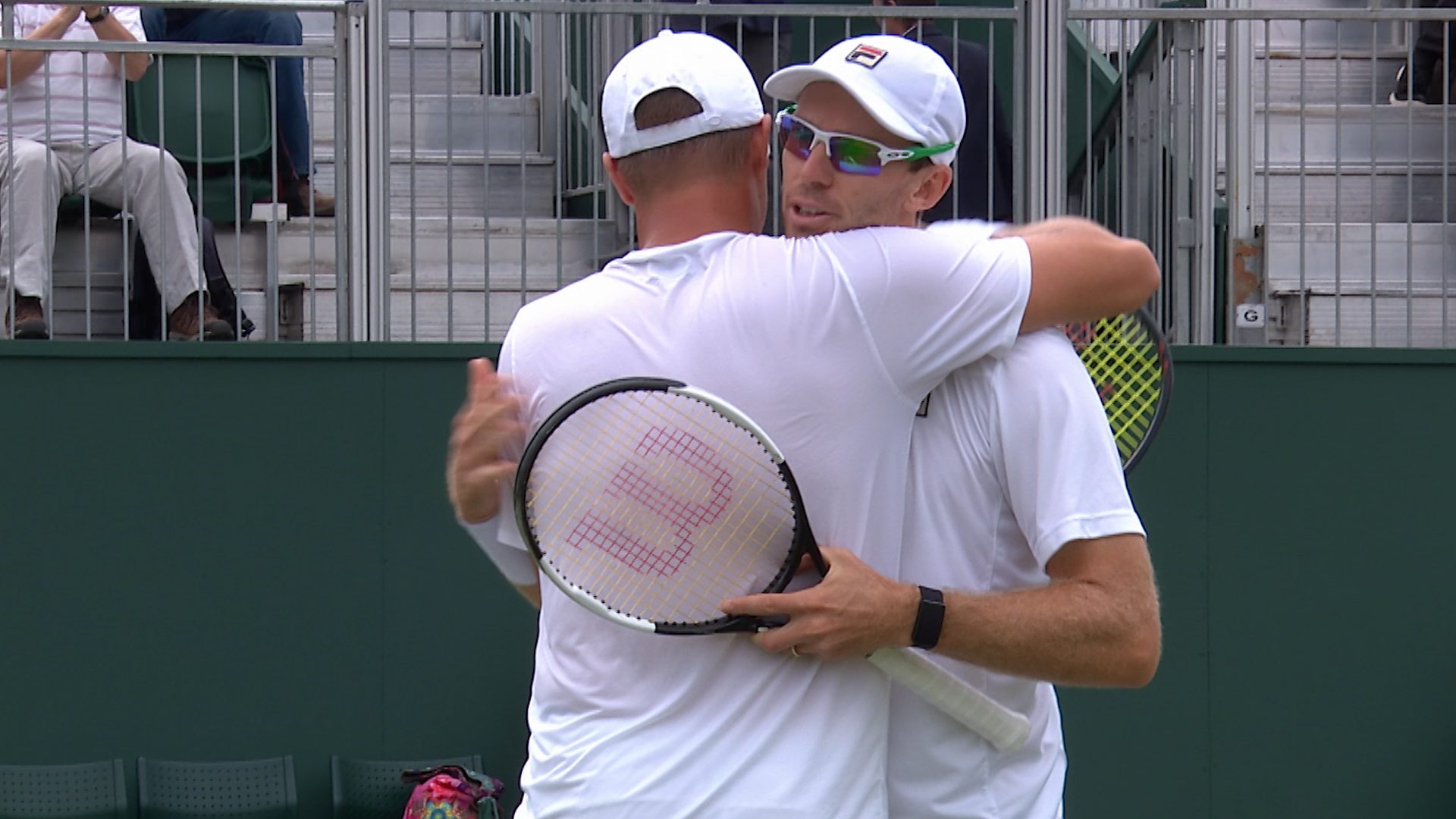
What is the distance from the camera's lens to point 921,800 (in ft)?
7.80

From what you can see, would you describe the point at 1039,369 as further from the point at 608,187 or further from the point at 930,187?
the point at 608,187

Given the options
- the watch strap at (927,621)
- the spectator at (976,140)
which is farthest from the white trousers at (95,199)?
the watch strap at (927,621)

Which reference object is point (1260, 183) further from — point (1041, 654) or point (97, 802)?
point (1041, 654)

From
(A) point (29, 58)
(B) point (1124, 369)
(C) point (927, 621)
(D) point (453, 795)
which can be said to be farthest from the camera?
(A) point (29, 58)

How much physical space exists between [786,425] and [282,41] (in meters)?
4.87

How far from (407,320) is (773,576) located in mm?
4126

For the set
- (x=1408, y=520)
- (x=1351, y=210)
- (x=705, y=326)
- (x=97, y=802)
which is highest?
(x=1351, y=210)

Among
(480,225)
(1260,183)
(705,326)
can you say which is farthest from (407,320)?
(705,326)

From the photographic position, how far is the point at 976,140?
248 inches

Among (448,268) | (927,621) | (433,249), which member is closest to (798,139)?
(927,621)

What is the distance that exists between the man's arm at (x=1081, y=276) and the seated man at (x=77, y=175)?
402 cm

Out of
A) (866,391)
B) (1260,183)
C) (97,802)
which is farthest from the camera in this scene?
(1260,183)

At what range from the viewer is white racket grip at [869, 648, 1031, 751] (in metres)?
2.31

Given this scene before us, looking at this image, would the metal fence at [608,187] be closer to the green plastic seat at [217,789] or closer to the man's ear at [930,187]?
the green plastic seat at [217,789]
